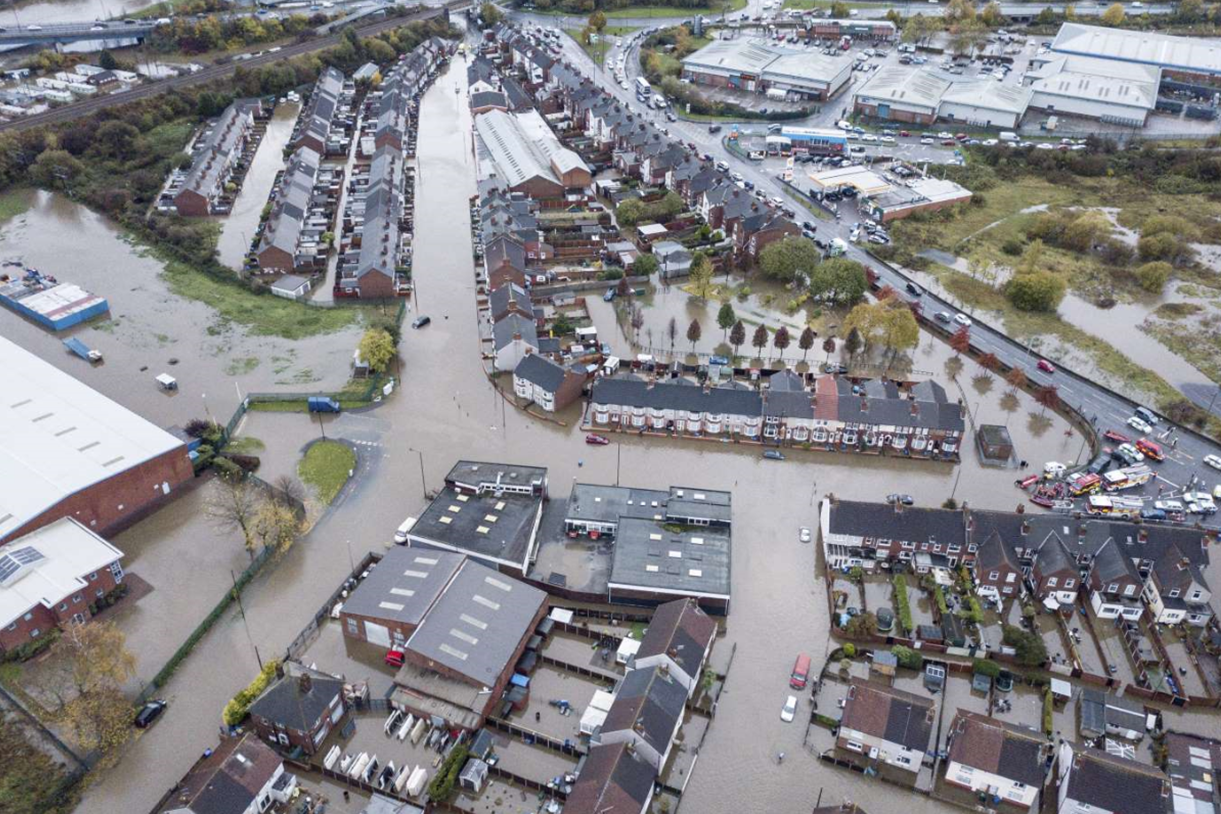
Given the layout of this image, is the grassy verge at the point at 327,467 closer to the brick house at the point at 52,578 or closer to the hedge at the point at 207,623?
the hedge at the point at 207,623

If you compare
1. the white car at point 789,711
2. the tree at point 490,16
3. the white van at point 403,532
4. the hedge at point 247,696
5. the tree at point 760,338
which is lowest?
the white car at point 789,711

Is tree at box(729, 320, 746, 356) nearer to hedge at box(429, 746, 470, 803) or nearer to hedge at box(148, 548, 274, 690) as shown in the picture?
hedge at box(148, 548, 274, 690)

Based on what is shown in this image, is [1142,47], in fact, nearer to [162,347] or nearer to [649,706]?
[649,706]

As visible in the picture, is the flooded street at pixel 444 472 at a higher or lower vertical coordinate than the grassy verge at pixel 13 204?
lower

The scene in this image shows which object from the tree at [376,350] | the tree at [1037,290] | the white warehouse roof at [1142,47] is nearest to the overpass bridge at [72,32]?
the tree at [376,350]

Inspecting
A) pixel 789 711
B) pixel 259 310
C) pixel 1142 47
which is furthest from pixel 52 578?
pixel 1142 47

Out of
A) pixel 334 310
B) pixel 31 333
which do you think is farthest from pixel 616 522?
pixel 31 333

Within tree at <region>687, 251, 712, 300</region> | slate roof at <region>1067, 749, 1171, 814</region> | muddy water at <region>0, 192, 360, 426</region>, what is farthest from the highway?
slate roof at <region>1067, 749, 1171, 814</region>
